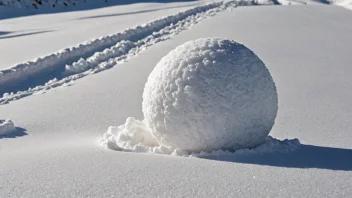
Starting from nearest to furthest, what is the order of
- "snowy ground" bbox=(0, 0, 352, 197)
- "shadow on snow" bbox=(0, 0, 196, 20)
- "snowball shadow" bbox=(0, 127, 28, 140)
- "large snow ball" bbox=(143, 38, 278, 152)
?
"snowy ground" bbox=(0, 0, 352, 197) < "large snow ball" bbox=(143, 38, 278, 152) < "snowball shadow" bbox=(0, 127, 28, 140) < "shadow on snow" bbox=(0, 0, 196, 20)

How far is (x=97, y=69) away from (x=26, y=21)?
979 cm

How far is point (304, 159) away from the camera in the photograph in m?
4.33

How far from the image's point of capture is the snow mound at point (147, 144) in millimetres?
4430

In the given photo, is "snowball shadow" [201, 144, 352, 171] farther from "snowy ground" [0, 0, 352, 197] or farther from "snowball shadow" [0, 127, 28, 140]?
"snowball shadow" [0, 127, 28, 140]

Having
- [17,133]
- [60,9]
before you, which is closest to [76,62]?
[17,133]

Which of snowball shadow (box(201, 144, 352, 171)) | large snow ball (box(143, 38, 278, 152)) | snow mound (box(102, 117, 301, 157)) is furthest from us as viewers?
snow mound (box(102, 117, 301, 157))

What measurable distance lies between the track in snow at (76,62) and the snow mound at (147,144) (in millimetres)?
2946

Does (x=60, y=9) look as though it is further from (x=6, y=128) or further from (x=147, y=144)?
(x=147, y=144)

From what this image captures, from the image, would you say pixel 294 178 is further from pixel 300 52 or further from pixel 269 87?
pixel 300 52

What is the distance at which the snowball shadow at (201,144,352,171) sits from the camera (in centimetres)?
414

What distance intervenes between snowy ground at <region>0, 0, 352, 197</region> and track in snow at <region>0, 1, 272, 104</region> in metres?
0.31

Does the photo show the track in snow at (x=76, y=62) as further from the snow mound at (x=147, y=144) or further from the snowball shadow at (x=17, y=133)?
the snow mound at (x=147, y=144)

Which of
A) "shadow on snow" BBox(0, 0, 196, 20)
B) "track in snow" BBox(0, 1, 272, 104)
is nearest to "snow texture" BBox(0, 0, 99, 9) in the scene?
"shadow on snow" BBox(0, 0, 196, 20)

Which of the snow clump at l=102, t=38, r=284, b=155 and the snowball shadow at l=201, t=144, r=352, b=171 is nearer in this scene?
the snowball shadow at l=201, t=144, r=352, b=171
